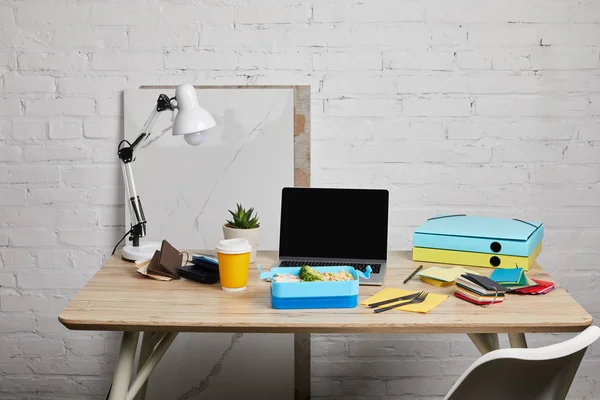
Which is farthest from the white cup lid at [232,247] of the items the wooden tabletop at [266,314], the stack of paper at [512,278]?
the stack of paper at [512,278]

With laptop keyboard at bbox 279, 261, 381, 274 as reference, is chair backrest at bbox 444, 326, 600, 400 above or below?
below

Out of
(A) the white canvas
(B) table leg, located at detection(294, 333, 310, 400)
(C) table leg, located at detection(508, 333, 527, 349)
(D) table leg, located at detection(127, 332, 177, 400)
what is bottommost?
(B) table leg, located at detection(294, 333, 310, 400)

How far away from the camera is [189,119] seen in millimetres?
2018

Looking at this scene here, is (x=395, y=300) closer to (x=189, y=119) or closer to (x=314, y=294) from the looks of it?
(x=314, y=294)

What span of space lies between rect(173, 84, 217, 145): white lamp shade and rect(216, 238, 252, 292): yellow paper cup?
1.19ft

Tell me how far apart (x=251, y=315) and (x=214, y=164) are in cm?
109

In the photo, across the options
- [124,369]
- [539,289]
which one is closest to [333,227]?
[539,289]

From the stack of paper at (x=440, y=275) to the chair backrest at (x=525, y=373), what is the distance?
0.56 m

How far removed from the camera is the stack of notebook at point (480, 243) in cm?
205

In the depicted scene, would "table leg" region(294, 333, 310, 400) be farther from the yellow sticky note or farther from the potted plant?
the yellow sticky note

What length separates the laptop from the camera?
2129 mm

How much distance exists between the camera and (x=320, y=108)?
105 inches

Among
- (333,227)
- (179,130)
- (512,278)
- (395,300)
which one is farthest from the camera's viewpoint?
(333,227)

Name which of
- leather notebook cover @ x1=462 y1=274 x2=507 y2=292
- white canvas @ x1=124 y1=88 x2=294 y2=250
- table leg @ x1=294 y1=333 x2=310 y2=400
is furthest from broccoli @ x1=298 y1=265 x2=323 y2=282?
table leg @ x1=294 y1=333 x2=310 y2=400
